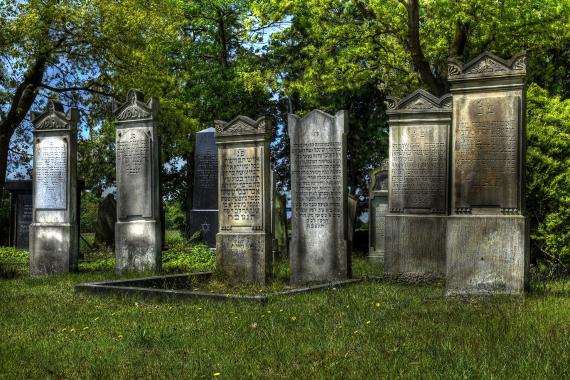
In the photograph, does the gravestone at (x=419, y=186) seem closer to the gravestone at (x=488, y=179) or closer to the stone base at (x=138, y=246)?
the gravestone at (x=488, y=179)

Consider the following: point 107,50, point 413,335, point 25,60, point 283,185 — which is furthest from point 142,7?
point 413,335

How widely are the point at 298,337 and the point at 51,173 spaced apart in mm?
8847

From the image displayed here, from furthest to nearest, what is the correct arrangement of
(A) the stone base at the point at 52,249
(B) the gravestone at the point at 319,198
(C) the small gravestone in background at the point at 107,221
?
(C) the small gravestone in background at the point at 107,221
(A) the stone base at the point at 52,249
(B) the gravestone at the point at 319,198

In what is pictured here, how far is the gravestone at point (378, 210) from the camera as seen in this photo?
637 inches

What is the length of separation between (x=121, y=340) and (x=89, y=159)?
22.4 m

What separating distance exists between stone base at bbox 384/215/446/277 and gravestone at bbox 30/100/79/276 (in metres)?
6.08

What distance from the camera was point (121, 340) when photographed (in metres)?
6.54

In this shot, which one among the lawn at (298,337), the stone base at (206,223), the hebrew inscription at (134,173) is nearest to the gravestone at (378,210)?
the stone base at (206,223)

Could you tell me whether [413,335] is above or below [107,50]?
below

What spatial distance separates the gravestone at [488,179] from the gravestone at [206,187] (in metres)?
9.61

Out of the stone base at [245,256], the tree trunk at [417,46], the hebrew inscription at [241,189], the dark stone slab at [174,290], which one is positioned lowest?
the dark stone slab at [174,290]

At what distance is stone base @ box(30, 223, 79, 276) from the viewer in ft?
44.5

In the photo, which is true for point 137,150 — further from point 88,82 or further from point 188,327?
point 88,82

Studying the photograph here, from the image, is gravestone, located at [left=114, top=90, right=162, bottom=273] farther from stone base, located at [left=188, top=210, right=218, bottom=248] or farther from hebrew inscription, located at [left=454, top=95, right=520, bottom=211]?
hebrew inscription, located at [left=454, top=95, right=520, bottom=211]
